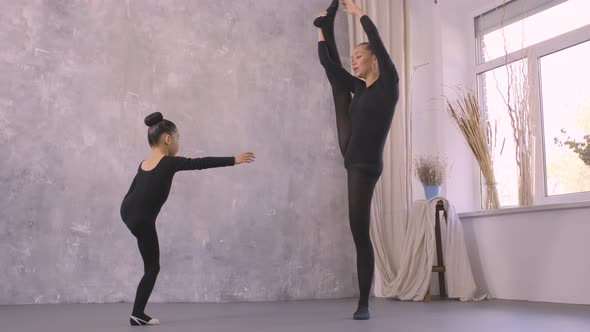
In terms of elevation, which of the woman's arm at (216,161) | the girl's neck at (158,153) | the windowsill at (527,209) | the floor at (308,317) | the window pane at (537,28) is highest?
the window pane at (537,28)

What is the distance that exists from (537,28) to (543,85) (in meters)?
0.41

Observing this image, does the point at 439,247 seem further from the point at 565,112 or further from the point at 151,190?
the point at 151,190

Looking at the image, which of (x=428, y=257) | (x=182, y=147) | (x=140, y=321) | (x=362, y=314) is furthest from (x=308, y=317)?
(x=182, y=147)

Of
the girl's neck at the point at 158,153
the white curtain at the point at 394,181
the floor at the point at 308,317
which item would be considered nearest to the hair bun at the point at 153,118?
the girl's neck at the point at 158,153

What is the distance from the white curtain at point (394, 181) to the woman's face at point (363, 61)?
157cm

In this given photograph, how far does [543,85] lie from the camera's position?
170 inches

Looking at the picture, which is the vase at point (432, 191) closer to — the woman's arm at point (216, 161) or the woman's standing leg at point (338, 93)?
the woman's standing leg at point (338, 93)

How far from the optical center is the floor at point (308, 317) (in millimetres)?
2574

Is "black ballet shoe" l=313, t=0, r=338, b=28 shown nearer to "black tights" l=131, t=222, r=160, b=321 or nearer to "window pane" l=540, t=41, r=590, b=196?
"black tights" l=131, t=222, r=160, b=321

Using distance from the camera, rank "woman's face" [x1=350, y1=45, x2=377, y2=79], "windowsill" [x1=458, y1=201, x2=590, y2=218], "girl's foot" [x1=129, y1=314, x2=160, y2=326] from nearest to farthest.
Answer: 1. "girl's foot" [x1=129, y1=314, x2=160, y2=326]
2. "woman's face" [x1=350, y1=45, x2=377, y2=79]
3. "windowsill" [x1=458, y1=201, x2=590, y2=218]

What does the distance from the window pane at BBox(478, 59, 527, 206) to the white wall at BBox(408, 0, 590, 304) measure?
166 millimetres

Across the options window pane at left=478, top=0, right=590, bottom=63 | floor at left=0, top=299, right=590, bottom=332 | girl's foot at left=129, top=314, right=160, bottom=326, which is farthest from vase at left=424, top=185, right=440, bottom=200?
girl's foot at left=129, top=314, right=160, bottom=326

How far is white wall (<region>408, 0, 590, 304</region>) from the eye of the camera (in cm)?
358

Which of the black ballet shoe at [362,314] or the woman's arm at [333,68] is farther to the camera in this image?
the woman's arm at [333,68]
